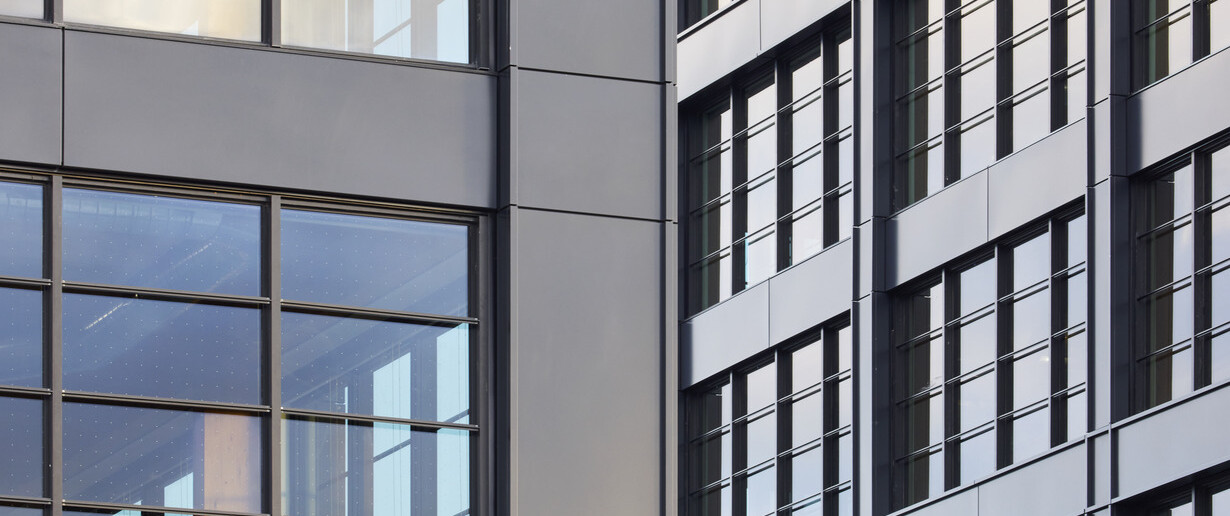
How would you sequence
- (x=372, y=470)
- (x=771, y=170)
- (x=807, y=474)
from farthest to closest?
(x=771, y=170)
(x=807, y=474)
(x=372, y=470)

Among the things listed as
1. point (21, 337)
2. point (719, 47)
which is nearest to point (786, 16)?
point (719, 47)

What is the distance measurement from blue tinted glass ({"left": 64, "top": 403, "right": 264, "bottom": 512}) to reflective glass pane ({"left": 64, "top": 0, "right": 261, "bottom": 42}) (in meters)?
2.48

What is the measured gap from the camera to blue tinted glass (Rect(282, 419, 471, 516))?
1418 cm

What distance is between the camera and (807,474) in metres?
38.4

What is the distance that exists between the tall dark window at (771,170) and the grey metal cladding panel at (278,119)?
22.9m

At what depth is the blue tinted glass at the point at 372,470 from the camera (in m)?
14.2

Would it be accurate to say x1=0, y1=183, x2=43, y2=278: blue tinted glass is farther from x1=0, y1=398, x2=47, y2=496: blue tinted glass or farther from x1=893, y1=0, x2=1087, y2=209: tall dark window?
x1=893, y1=0, x2=1087, y2=209: tall dark window

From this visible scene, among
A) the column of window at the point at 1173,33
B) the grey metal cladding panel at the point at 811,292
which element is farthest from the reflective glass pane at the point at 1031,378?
the grey metal cladding panel at the point at 811,292

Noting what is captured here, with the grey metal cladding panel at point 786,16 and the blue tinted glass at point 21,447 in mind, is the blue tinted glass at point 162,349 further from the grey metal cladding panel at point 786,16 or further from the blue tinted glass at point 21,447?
the grey metal cladding panel at point 786,16

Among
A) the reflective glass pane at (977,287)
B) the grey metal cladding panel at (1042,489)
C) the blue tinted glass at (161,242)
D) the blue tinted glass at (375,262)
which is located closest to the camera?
the blue tinted glass at (161,242)

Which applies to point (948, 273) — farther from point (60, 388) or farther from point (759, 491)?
point (60, 388)

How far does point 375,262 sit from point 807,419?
24.5 m

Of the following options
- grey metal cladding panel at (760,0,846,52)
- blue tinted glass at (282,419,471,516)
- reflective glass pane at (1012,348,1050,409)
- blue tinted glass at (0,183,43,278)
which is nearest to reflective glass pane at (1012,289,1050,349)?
reflective glass pane at (1012,348,1050,409)

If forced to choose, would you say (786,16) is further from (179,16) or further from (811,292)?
(179,16)
